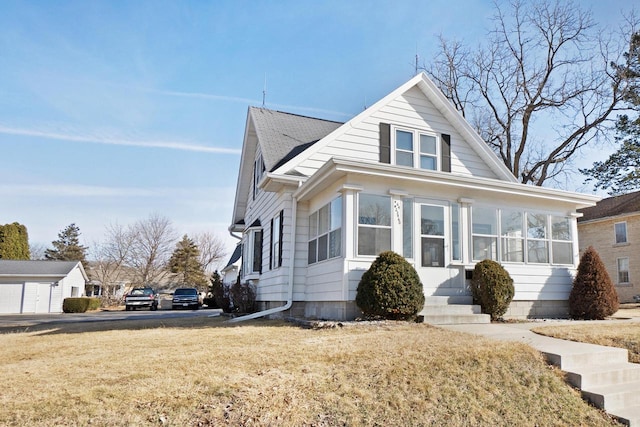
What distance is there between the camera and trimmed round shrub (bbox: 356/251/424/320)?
8.39m

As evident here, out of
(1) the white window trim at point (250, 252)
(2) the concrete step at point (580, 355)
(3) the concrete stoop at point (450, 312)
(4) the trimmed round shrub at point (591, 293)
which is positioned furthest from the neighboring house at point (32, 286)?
(2) the concrete step at point (580, 355)

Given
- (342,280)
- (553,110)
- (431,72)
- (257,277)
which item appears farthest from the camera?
(431,72)

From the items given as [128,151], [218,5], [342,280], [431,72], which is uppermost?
[431,72]

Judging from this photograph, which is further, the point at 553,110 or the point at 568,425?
the point at 553,110

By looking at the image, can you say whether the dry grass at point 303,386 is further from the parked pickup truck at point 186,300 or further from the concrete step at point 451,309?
the parked pickup truck at point 186,300

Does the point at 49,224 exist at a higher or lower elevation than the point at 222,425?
higher

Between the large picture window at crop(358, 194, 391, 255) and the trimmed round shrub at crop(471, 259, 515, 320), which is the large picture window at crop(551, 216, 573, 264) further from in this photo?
the large picture window at crop(358, 194, 391, 255)

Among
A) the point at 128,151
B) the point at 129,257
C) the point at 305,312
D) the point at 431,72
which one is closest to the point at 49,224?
the point at 129,257

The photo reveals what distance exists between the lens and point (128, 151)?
53.5 ft

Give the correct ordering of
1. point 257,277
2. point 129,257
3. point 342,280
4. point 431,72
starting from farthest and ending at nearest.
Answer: point 129,257, point 431,72, point 257,277, point 342,280

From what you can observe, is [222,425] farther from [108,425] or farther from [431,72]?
[431,72]

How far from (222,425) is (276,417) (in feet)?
1.61

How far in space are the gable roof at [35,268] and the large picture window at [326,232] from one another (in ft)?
83.0

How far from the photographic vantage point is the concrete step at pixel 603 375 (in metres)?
5.38
